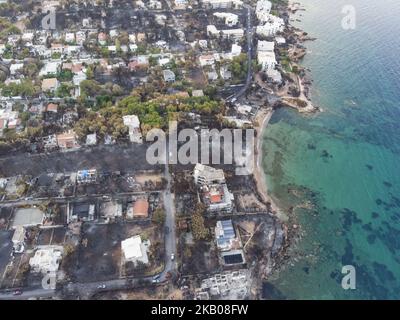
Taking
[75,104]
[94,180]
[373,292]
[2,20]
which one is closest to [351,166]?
[373,292]

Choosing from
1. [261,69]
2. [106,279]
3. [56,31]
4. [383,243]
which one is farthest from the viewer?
[56,31]

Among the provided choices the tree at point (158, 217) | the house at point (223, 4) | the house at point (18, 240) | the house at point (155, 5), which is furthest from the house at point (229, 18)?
the house at point (18, 240)

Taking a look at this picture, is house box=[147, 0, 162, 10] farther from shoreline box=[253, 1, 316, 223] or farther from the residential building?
the residential building

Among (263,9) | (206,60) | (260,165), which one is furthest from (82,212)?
(263,9)

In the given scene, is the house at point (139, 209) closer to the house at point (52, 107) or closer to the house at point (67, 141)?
the house at point (67, 141)

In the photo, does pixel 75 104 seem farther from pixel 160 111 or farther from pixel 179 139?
pixel 179 139

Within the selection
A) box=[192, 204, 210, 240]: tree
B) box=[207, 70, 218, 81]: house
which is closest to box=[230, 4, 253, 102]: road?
box=[207, 70, 218, 81]: house
